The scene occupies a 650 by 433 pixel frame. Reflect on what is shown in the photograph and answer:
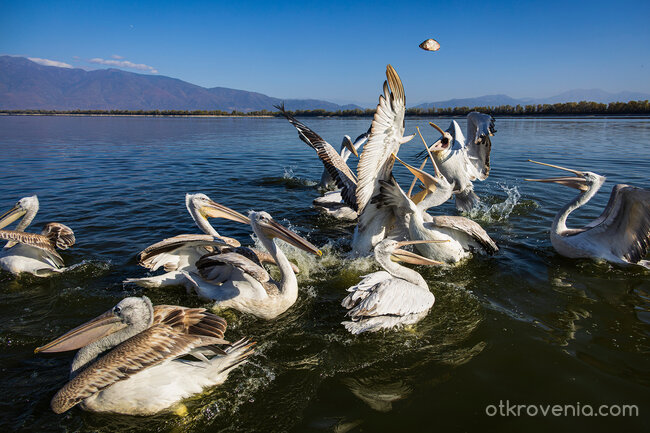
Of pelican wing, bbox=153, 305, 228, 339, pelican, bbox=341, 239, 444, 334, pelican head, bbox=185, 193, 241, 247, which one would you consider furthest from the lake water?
pelican head, bbox=185, 193, 241, 247

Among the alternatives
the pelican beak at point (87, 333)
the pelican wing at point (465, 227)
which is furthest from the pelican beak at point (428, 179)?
the pelican beak at point (87, 333)

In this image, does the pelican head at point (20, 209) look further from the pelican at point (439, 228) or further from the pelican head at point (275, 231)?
the pelican at point (439, 228)

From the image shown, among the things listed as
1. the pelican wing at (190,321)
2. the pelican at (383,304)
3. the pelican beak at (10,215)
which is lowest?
the pelican at (383,304)

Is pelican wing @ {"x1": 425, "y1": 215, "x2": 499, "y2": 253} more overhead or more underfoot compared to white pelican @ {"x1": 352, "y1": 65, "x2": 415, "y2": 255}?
more underfoot

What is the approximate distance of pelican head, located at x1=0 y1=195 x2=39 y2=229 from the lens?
482 cm

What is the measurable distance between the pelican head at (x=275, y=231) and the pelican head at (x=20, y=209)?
3632 millimetres

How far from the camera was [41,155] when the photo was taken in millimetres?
13742

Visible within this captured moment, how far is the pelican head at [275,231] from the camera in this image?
3418 millimetres

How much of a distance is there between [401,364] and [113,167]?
12.0 metres

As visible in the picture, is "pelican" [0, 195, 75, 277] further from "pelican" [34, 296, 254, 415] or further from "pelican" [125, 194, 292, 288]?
"pelican" [34, 296, 254, 415]

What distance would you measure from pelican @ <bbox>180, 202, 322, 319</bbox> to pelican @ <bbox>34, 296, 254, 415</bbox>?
28.0 inches

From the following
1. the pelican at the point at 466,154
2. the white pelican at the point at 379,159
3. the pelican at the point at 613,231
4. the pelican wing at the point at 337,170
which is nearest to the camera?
the white pelican at the point at 379,159

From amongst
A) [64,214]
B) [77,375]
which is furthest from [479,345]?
[64,214]

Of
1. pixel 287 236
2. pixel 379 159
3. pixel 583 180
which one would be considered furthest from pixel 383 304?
pixel 583 180
